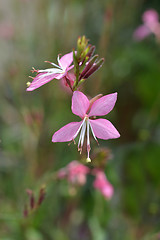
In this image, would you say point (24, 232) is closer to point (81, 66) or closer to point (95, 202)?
point (95, 202)

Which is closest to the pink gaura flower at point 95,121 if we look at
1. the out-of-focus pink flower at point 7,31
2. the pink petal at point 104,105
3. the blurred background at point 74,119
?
the pink petal at point 104,105

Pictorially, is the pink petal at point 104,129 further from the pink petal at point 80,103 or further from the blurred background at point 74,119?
A: the blurred background at point 74,119

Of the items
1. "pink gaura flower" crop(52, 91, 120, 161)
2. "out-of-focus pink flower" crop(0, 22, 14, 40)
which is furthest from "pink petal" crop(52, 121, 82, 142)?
"out-of-focus pink flower" crop(0, 22, 14, 40)


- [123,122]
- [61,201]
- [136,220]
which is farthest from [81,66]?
[123,122]

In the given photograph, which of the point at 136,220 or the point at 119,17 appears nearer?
the point at 136,220

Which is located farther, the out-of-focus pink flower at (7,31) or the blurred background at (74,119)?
the out-of-focus pink flower at (7,31)

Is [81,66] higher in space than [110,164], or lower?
higher

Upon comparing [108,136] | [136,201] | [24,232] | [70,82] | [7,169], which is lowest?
[136,201]

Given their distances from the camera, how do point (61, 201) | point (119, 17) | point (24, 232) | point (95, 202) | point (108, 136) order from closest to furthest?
point (108, 136) → point (24, 232) → point (95, 202) → point (61, 201) → point (119, 17)
